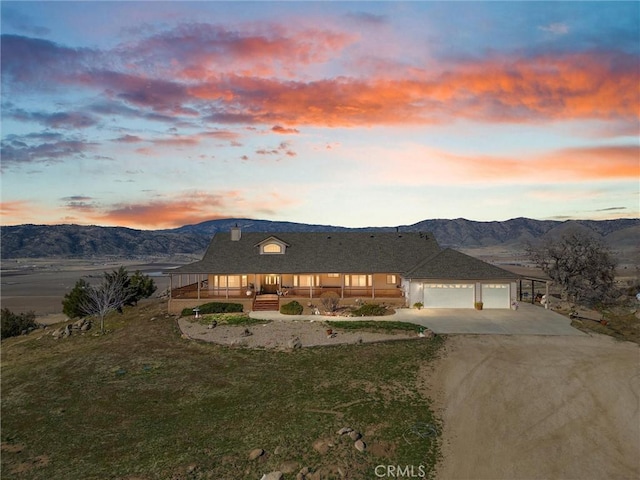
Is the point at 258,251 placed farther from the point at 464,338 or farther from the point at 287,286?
the point at 464,338

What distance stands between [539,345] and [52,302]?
66.1 m

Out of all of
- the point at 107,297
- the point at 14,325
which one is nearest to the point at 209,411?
the point at 107,297

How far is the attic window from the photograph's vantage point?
41531 mm

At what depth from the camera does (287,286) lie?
41.2 m

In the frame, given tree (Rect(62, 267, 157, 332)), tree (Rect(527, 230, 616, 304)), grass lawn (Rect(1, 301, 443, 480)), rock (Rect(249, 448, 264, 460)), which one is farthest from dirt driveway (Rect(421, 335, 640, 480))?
tree (Rect(62, 267, 157, 332))

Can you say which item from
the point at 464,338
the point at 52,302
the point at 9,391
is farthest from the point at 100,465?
the point at 52,302

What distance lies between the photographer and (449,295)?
36.2 m

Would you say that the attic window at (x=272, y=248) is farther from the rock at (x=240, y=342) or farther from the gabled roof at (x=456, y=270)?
the rock at (x=240, y=342)

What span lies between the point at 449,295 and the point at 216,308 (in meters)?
21.2

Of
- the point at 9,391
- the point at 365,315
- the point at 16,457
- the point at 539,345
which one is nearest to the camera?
the point at 16,457

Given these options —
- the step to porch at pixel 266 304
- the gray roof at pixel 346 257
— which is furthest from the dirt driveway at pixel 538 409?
the step to porch at pixel 266 304

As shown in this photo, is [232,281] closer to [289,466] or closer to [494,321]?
[494,321]

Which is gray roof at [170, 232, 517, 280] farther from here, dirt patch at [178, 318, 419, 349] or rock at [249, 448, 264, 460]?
rock at [249, 448, 264, 460]

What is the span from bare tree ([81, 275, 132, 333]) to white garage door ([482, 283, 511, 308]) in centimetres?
3478
